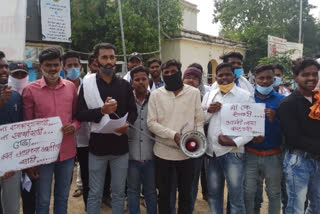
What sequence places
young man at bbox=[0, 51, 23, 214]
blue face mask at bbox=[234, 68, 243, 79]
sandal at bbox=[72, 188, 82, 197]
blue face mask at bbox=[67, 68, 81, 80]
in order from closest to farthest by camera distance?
young man at bbox=[0, 51, 23, 214] < blue face mask at bbox=[234, 68, 243, 79] < blue face mask at bbox=[67, 68, 81, 80] < sandal at bbox=[72, 188, 82, 197]

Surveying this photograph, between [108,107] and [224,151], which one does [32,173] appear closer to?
[108,107]

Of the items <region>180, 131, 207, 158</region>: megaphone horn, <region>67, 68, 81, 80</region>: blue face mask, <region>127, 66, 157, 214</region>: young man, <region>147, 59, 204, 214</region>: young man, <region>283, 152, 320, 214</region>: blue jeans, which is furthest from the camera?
<region>67, 68, 81, 80</region>: blue face mask

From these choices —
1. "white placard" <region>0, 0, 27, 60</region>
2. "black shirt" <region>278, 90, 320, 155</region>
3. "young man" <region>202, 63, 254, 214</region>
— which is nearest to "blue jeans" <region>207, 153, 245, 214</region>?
"young man" <region>202, 63, 254, 214</region>

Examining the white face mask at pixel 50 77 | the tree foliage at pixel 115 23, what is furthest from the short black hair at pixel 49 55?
the tree foliage at pixel 115 23

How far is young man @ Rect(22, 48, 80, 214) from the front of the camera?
9.67ft

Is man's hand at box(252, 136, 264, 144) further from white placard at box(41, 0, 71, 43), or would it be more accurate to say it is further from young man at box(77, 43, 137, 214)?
white placard at box(41, 0, 71, 43)

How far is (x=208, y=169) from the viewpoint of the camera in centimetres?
339

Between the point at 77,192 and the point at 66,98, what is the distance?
2397mm

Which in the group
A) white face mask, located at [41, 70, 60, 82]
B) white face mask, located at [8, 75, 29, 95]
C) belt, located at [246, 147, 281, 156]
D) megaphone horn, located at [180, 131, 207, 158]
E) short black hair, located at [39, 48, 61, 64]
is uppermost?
short black hair, located at [39, 48, 61, 64]

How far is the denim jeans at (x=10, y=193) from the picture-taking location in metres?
2.72

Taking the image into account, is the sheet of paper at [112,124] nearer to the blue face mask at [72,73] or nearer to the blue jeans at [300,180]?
the blue face mask at [72,73]

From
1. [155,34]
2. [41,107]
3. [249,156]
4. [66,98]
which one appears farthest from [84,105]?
[155,34]

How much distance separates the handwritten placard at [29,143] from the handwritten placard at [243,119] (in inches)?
71.4

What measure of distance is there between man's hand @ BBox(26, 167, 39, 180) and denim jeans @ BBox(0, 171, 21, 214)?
0.44 feet
